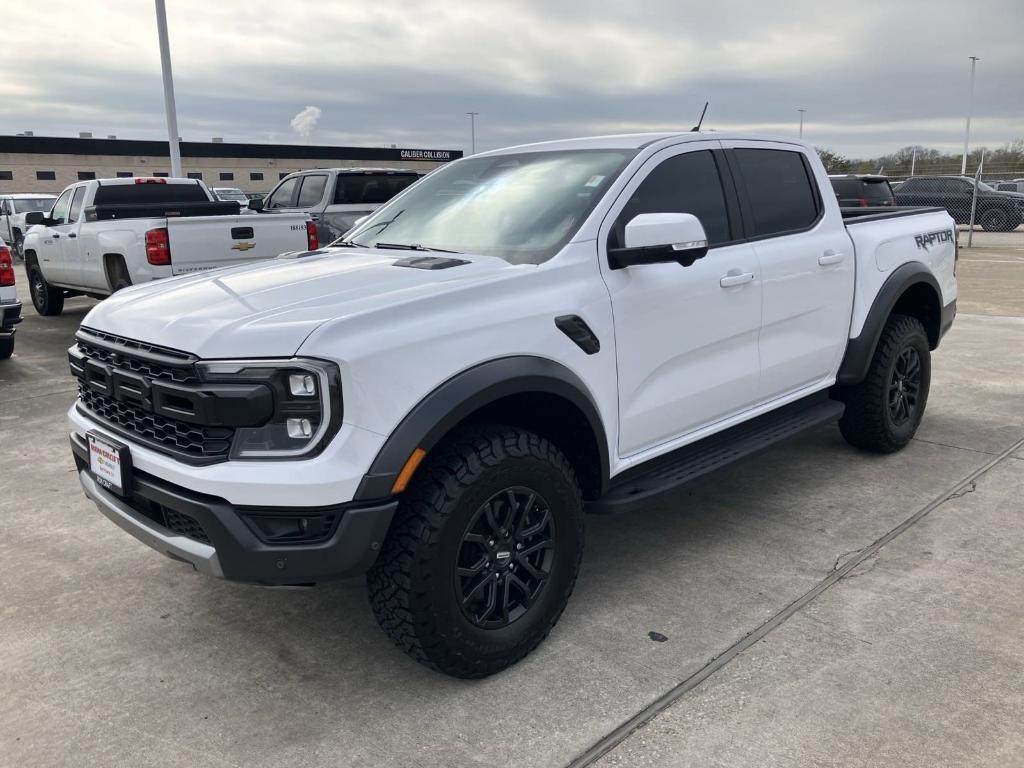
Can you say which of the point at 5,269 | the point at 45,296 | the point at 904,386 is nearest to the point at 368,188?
the point at 45,296

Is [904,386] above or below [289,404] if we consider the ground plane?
below

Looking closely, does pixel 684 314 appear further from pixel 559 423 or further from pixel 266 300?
pixel 266 300

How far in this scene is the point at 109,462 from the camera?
290 cm

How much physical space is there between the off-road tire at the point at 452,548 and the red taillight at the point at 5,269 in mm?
6934

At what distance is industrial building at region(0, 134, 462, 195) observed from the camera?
159 ft


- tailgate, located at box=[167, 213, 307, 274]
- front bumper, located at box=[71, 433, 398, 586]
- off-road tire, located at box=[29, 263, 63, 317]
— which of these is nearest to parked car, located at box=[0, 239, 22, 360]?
tailgate, located at box=[167, 213, 307, 274]

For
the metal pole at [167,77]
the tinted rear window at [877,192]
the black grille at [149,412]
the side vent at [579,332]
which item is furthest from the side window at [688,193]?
the metal pole at [167,77]

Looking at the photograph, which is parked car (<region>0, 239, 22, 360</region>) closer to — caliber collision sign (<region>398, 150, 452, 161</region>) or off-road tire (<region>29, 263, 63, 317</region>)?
off-road tire (<region>29, 263, 63, 317</region>)

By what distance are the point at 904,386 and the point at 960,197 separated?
21.2 meters

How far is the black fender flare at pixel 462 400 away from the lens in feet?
8.16

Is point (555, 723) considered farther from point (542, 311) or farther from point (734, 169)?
point (734, 169)

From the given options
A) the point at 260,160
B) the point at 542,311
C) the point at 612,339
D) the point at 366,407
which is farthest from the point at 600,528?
the point at 260,160

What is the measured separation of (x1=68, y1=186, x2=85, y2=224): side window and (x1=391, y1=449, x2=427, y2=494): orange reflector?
963 centimetres

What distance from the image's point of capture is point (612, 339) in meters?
3.17
